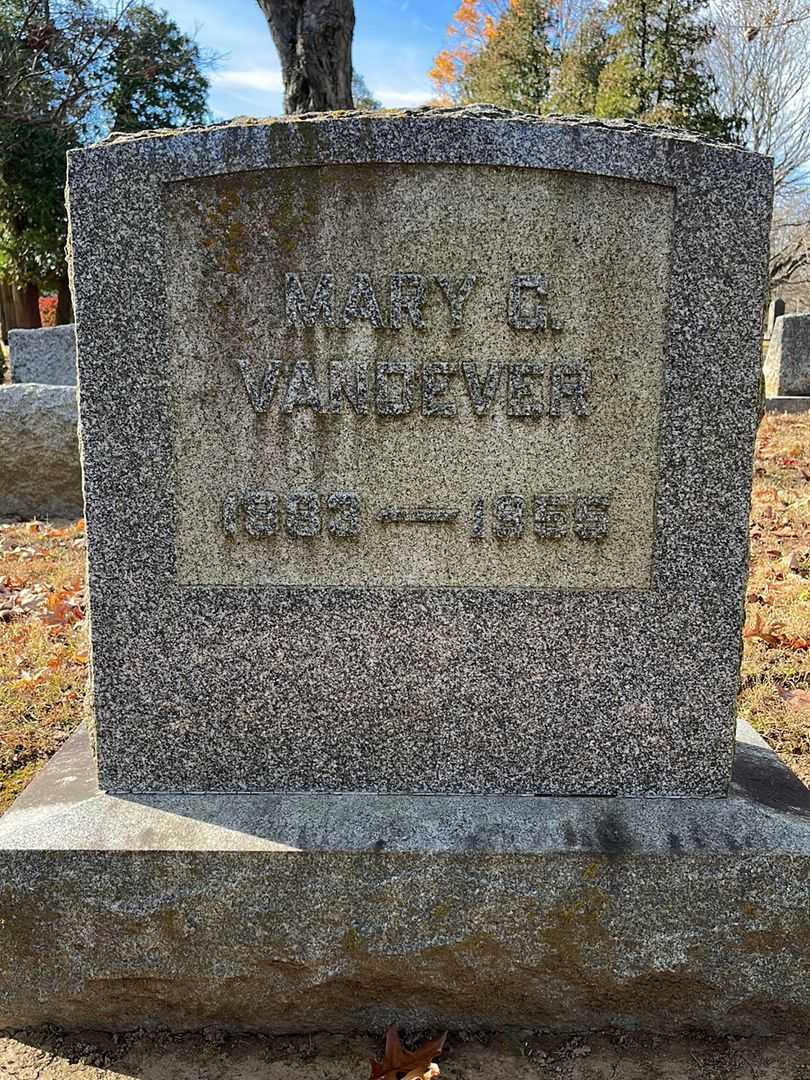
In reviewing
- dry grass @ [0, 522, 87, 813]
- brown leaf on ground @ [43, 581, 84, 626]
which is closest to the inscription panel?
dry grass @ [0, 522, 87, 813]

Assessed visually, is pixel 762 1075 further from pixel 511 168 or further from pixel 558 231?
pixel 511 168

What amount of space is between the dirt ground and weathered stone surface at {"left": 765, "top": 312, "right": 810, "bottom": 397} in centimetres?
1051

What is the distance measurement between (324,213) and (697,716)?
57.5 inches

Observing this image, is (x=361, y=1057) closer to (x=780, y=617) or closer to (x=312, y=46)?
(x=780, y=617)

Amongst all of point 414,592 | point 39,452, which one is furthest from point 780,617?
point 39,452

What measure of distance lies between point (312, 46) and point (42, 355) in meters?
4.93

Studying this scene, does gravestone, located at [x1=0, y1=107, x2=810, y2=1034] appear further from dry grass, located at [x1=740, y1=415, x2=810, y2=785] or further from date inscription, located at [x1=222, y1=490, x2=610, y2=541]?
dry grass, located at [x1=740, y1=415, x2=810, y2=785]

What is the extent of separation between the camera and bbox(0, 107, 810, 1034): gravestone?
6.39ft

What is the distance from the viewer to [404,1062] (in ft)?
6.36

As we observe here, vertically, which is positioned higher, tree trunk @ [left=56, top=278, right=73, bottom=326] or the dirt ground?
tree trunk @ [left=56, top=278, right=73, bottom=326]

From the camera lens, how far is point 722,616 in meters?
2.09

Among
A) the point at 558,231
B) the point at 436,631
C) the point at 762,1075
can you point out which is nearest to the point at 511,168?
the point at 558,231

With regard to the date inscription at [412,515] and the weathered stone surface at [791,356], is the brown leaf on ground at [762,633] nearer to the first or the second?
the date inscription at [412,515]

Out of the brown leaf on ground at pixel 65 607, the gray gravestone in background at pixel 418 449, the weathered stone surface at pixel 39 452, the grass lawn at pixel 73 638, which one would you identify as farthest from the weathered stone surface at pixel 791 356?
the gray gravestone in background at pixel 418 449
